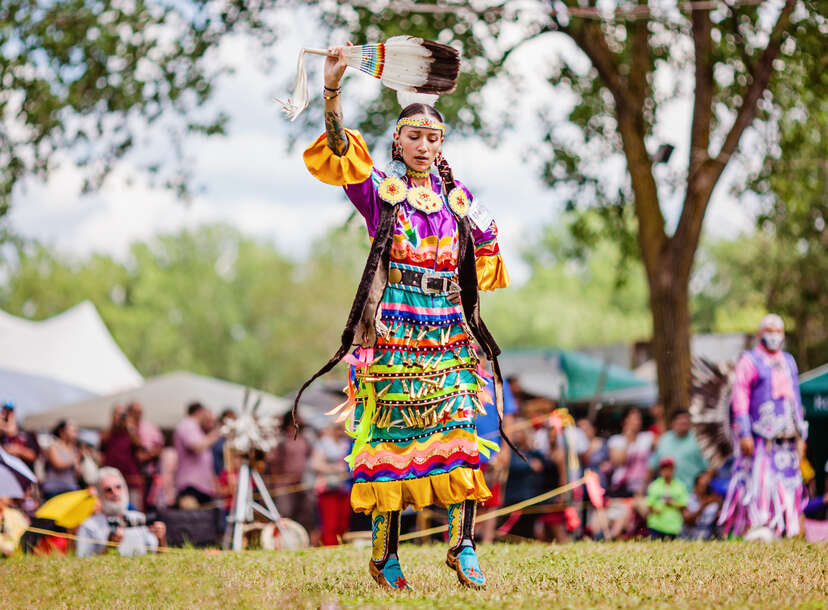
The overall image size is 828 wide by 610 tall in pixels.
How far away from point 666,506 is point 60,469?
683 cm

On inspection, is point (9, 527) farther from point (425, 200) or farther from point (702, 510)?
point (702, 510)

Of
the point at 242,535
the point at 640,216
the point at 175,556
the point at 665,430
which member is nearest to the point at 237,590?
the point at 175,556

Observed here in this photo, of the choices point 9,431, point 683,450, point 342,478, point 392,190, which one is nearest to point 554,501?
point 683,450

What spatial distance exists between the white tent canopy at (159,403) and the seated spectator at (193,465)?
4683 millimetres

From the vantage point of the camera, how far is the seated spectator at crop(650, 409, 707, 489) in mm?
11227

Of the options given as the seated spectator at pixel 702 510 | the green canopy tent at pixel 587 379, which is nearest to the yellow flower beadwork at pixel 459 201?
the seated spectator at pixel 702 510

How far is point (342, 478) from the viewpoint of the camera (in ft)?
45.2

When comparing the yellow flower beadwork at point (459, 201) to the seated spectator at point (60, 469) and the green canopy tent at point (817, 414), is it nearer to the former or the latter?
the seated spectator at point (60, 469)

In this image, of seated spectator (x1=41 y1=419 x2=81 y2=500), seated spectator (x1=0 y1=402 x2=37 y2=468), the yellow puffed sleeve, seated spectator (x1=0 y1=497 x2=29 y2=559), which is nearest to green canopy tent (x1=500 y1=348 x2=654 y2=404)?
seated spectator (x1=41 y1=419 x2=81 y2=500)

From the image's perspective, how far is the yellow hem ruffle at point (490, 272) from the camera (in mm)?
5793

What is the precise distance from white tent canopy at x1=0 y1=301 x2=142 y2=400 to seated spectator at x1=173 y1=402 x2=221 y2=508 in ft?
37.4

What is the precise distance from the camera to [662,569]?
19.2 ft

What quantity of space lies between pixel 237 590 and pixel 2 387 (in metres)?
15.6

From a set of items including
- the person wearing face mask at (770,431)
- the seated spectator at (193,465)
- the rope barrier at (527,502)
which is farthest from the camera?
the seated spectator at (193,465)
